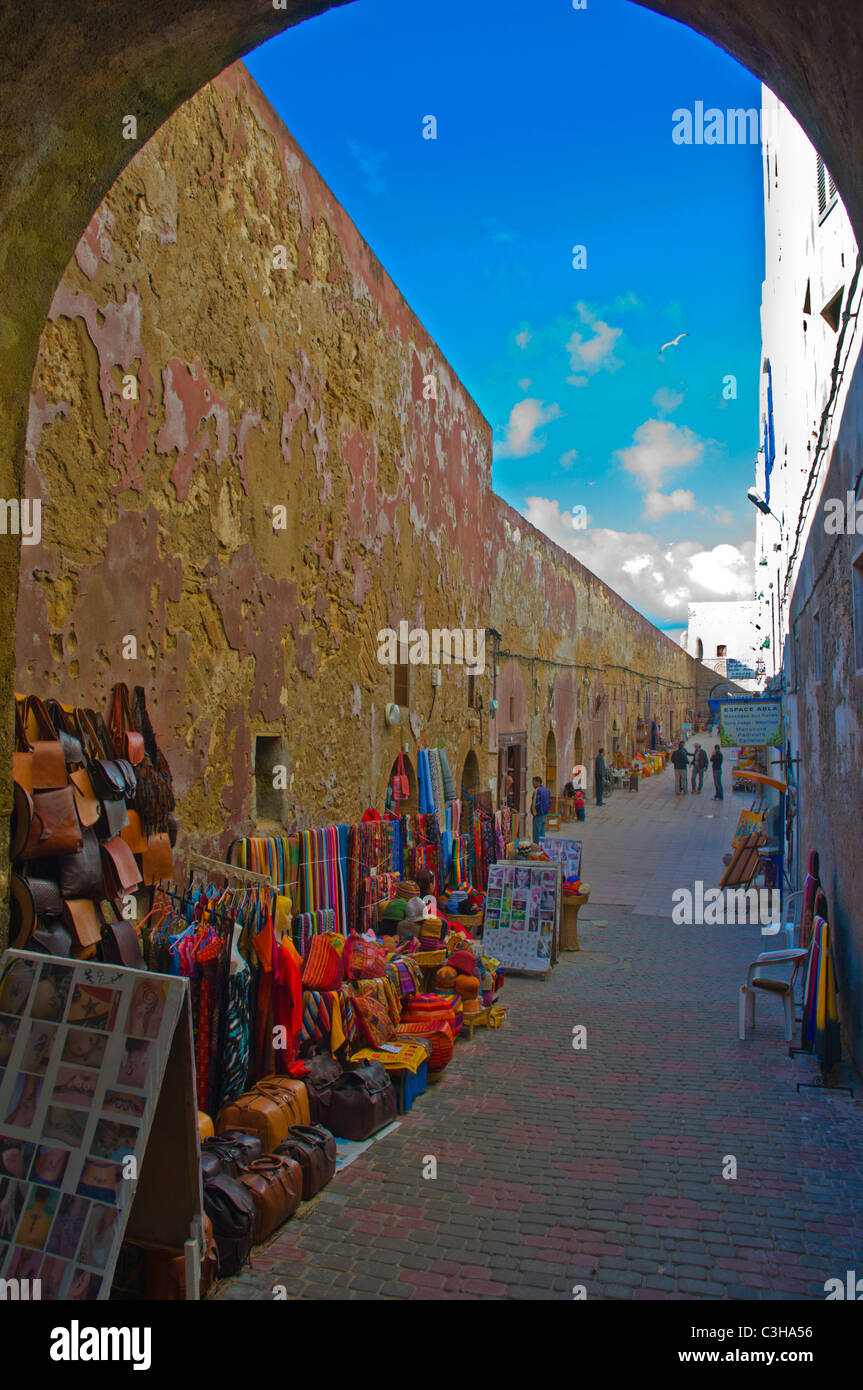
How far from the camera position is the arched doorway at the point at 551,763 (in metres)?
20.8

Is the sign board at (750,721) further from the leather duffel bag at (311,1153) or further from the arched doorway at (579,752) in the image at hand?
the arched doorway at (579,752)

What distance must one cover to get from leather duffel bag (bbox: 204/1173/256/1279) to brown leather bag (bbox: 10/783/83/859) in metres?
1.59

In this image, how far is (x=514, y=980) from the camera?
8727 mm

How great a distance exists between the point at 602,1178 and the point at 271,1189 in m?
1.70

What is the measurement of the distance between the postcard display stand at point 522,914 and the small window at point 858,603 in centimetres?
467

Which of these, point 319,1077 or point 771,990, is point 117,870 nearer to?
point 319,1077

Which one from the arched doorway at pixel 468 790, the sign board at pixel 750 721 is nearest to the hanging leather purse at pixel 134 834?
the arched doorway at pixel 468 790

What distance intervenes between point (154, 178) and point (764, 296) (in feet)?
48.1

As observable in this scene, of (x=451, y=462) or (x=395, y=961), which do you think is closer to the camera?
(x=395, y=961)

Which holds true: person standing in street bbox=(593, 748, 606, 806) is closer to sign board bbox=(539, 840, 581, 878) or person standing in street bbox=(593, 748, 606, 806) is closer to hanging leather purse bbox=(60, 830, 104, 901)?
sign board bbox=(539, 840, 581, 878)

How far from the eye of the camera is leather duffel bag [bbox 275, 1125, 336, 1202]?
14.4ft

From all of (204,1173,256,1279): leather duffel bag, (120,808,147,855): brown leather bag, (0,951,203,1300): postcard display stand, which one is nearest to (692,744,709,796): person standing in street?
(120,808,147,855): brown leather bag
